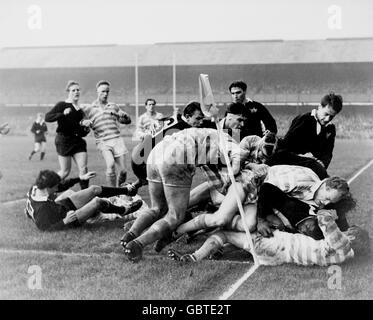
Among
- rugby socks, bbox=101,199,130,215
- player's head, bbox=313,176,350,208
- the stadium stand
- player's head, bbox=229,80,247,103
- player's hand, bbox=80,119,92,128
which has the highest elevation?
the stadium stand

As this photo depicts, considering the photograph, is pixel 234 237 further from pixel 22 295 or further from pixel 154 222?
pixel 22 295

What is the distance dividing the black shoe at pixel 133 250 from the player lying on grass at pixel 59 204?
1.14 metres

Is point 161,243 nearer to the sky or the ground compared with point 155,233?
nearer to the ground

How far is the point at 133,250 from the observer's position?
198 inches

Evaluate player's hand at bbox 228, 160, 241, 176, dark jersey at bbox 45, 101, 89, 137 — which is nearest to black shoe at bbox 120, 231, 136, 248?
player's hand at bbox 228, 160, 241, 176

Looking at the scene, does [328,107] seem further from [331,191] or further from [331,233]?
[331,233]

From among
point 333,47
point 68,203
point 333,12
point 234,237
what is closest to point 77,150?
point 68,203

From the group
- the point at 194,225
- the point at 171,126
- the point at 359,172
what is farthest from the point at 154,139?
the point at 359,172

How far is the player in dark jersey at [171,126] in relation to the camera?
18.3 feet

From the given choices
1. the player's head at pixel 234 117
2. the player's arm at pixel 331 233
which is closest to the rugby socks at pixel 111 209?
the player's head at pixel 234 117

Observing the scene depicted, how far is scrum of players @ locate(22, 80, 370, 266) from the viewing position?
5074 mm

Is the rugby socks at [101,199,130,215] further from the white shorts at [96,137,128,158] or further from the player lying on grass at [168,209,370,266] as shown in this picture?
the white shorts at [96,137,128,158]

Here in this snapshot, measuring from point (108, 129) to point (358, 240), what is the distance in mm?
3904

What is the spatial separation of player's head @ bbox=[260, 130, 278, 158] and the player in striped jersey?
103 inches
